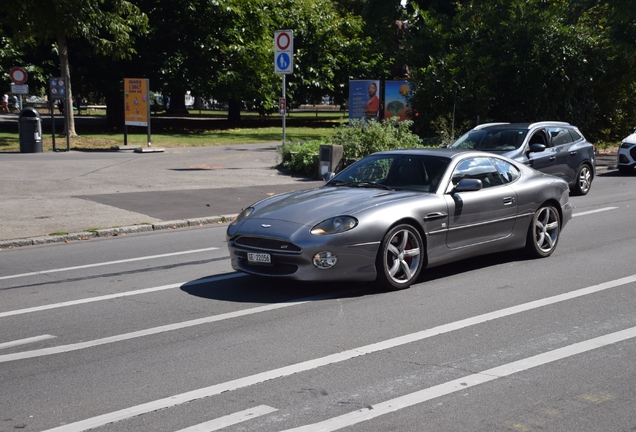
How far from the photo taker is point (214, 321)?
7.11m

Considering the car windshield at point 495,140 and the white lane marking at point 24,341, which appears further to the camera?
the car windshield at point 495,140

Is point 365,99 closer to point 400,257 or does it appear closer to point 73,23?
point 73,23

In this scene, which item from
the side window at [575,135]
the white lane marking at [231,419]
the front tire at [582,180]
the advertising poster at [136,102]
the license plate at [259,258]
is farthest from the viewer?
the advertising poster at [136,102]

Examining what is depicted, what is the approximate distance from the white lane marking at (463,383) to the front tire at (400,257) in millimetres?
2292

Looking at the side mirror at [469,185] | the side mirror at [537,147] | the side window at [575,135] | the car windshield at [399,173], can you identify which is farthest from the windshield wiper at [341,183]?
the side window at [575,135]

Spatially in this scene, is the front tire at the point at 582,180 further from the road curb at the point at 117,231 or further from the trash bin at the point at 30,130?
the trash bin at the point at 30,130

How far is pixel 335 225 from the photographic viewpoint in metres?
7.87

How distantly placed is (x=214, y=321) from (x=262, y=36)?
1354 inches

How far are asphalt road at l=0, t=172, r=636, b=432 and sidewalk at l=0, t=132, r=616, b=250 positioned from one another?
3.02 meters

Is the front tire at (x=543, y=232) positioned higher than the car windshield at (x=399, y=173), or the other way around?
the car windshield at (x=399, y=173)

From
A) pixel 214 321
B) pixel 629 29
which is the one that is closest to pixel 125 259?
pixel 214 321

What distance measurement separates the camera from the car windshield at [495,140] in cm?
1647

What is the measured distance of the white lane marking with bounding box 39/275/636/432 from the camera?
476 cm

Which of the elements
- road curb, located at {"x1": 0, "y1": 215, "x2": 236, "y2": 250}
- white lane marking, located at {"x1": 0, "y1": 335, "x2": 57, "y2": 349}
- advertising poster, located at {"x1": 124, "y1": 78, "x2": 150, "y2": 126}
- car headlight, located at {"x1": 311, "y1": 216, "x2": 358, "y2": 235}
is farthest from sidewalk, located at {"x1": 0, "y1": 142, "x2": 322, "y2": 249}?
car headlight, located at {"x1": 311, "y1": 216, "x2": 358, "y2": 235}
